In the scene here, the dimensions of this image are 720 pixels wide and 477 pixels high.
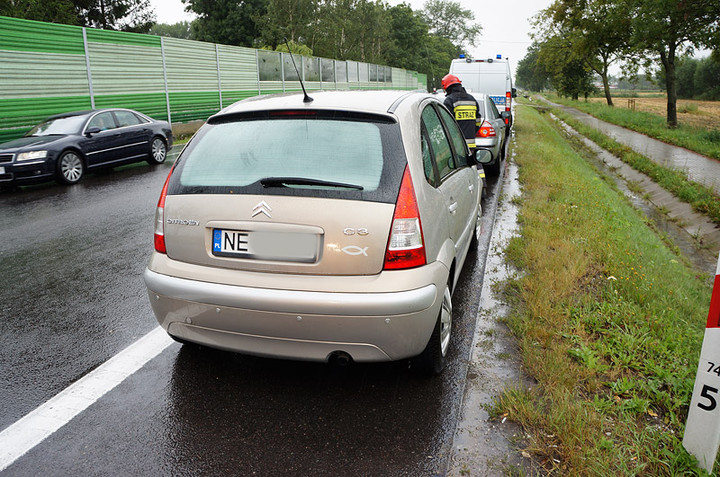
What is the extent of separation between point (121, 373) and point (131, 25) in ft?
176

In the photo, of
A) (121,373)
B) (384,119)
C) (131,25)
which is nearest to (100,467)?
(121,373)

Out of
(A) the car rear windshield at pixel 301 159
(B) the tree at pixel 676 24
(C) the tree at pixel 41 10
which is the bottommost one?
(A) the car rear windshield at pixel 301 159

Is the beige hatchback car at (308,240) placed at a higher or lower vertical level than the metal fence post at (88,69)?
lower

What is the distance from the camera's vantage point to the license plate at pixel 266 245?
9.40 ft

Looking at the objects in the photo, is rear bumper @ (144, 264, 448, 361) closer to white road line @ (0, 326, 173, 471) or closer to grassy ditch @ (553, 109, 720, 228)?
white road line @ (0, 326, 173, 471)

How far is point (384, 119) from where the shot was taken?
3.18m

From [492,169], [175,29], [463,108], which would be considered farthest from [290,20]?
[175,29]

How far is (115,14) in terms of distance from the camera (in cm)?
4816

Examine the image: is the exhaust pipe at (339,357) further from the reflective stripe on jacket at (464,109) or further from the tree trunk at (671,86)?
the tree trunk at (671,86)

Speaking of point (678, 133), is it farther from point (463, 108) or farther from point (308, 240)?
point (308, 240)

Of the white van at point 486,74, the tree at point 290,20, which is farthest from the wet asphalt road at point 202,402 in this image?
the tree at point 290,20

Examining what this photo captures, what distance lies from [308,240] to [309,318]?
1.30 ft

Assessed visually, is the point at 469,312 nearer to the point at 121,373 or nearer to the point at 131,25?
the point at 121,373

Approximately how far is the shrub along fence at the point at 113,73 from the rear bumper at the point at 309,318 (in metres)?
10.3
